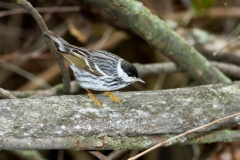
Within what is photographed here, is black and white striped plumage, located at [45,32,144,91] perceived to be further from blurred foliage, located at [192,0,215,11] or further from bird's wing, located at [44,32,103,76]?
blurred foliage, located at [192,0,215,11]

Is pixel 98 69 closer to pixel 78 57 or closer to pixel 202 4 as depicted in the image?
pixel 78 57

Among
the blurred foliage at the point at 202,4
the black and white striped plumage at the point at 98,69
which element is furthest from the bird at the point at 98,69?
the blurred foliage at the point at 202,4

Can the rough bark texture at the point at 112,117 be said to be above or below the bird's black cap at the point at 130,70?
below

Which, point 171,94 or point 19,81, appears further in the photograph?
point 19,81

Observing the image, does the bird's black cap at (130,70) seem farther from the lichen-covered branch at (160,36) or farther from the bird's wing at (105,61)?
the lichen-covered branch at (160,36)

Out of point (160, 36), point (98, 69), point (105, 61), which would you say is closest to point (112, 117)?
point (98, 69)

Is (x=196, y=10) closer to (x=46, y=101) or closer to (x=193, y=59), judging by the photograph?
(x=193, y=59)

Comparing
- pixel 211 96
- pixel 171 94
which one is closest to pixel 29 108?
pixel 171 94

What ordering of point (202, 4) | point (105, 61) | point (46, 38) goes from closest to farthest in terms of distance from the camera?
point (46, 38), point (105, 61), point (202, 4)
